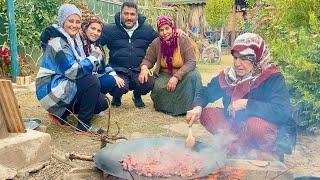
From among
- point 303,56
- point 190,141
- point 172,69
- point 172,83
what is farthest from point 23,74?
point 190,141

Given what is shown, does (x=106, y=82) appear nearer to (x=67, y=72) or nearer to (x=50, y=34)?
(x=67, y=72)

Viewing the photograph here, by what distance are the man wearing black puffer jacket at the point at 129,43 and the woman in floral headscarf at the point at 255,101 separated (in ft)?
8.29

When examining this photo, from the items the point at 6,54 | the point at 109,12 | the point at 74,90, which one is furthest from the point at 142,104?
the point at 109,12

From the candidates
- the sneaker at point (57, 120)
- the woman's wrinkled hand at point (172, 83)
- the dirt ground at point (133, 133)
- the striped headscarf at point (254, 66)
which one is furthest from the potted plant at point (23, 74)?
the striped headscarf at point (254, 66)

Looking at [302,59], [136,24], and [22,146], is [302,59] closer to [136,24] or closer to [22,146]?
[136,24]

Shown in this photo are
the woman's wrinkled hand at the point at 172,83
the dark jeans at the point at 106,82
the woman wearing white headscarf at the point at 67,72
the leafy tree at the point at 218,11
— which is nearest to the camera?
the woman wearing white headscarf at the point at 67,72

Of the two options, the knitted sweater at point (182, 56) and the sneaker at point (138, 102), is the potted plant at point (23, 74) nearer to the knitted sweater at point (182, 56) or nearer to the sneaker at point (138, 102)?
the sneaker at point (138, 102)

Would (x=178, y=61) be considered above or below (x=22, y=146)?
above

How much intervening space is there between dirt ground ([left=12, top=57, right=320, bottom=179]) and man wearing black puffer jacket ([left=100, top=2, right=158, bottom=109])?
0.47 meters

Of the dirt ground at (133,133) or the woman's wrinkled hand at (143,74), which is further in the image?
the woman's wrinkled hand at (143,74)

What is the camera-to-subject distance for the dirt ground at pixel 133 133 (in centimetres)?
404

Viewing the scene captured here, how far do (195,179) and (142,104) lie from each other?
13.3ft

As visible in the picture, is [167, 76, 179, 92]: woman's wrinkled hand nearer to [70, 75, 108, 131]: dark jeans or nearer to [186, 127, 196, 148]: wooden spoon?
[70, 75, 108, 131]: dark jeans

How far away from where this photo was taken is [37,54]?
1008cm
